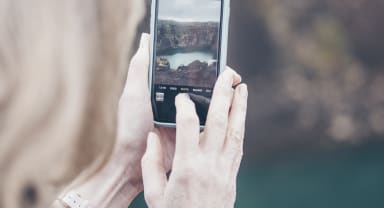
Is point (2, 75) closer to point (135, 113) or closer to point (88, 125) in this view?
point (88, 125)

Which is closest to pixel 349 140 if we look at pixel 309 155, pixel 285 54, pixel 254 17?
pixel 309 155

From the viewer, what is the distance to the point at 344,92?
123cm

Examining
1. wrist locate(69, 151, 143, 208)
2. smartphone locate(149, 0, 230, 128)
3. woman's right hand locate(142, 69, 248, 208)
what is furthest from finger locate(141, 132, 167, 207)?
wrist locate(69, 151, 143, 208)

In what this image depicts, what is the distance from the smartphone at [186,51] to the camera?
2.70ft

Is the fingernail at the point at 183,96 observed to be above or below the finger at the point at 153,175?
above

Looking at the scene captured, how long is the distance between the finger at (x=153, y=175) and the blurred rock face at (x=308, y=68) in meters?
0.51

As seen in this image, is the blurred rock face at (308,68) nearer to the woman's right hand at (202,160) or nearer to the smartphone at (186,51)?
the smartphone at (186,51)

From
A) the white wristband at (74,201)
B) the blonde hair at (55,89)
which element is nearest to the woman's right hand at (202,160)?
the white wristband at (74,201)

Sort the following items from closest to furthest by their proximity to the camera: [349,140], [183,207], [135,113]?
[183,207] < [135,113] < [349,140]

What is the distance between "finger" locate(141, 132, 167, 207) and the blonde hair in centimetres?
43

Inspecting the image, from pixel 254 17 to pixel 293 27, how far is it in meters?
0.09

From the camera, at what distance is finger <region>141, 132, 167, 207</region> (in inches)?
27.3

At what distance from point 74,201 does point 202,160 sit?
322 mm

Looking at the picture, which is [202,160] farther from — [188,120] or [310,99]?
[310,99]
